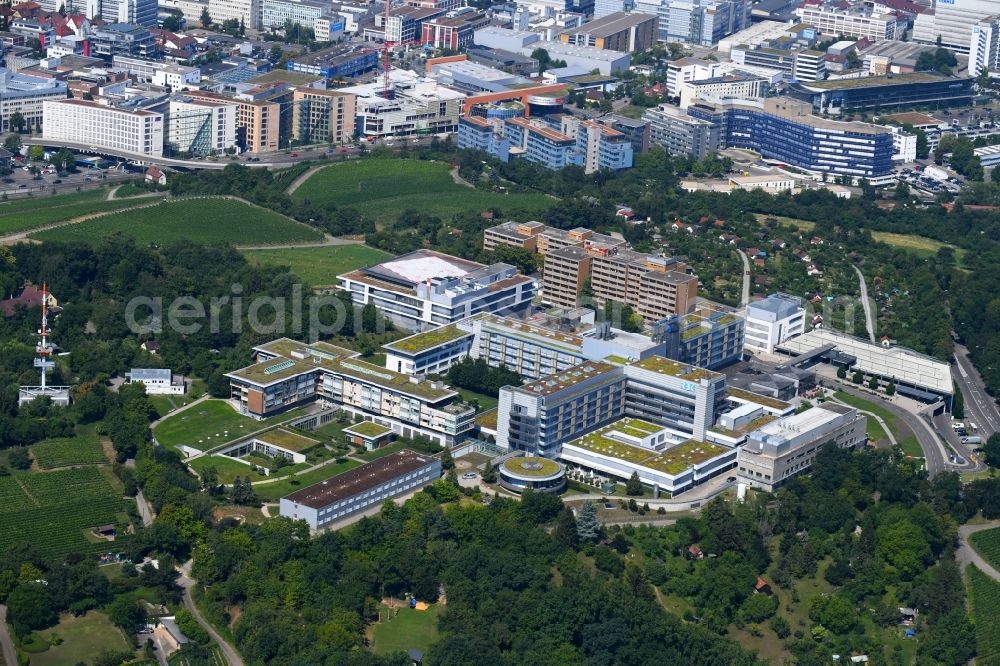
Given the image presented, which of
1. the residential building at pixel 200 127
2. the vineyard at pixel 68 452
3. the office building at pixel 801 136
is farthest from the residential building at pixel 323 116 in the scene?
the vineyard at pixel 68 452

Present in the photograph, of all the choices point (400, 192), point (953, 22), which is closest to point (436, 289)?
point (400, 192)

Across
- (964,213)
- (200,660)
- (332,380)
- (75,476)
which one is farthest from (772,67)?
→ (200,660)

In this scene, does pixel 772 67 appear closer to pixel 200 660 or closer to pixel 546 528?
pixel 546 528

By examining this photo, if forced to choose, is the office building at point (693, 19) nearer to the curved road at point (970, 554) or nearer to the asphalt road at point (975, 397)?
the asphalt road at point (975, 397)

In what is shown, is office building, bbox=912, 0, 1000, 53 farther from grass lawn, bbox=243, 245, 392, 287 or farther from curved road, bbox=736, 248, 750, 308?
grass lawn, bbox=243, 245, 392, 287

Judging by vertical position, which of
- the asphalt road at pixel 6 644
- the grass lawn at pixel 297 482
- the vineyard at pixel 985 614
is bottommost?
the asphalt road at pixel 6 644

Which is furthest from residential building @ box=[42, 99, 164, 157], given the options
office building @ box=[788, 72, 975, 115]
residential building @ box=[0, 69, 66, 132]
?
office building @ box=[788, 72, 975, 115]
